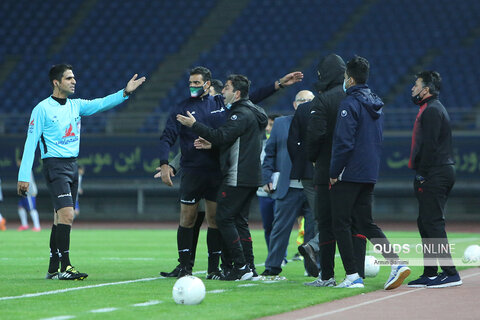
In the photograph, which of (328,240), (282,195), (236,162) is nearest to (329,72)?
(236,162)

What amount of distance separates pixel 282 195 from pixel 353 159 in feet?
7.14

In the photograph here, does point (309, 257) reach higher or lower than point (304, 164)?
lower

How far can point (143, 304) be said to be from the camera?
769cm

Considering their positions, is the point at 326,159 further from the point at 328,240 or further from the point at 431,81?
the point at 431,81

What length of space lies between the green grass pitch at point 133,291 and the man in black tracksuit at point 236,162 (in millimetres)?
449

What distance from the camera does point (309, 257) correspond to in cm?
988

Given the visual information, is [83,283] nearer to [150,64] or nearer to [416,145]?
[416,145]

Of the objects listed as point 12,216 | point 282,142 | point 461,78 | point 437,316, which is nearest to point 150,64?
point 12,216

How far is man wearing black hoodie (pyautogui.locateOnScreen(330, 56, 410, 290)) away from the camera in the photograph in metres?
8.59

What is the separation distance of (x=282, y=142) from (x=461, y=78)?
17.1m

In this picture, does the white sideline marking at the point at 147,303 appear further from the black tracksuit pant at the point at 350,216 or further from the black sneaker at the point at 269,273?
the black sneaker at the point at 269,273

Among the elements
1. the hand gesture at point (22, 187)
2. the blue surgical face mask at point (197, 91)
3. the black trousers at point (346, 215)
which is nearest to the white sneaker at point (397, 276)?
the black trousers at point (346, 215)

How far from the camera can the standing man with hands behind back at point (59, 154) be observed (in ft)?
32.5

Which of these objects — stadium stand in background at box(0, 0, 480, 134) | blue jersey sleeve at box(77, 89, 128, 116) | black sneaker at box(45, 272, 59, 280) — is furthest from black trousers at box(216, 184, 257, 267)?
stadium stand in background at box(0, 0, 480, 134)
